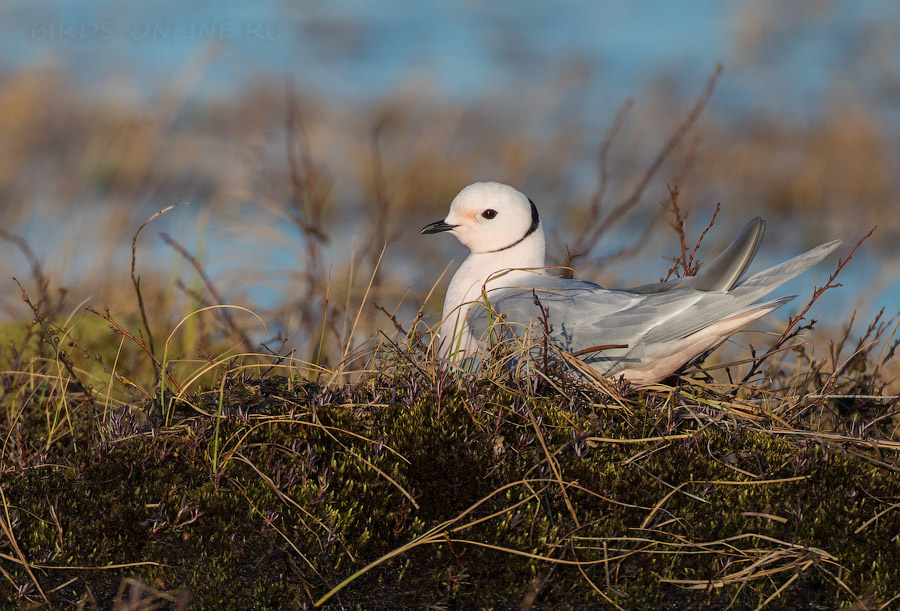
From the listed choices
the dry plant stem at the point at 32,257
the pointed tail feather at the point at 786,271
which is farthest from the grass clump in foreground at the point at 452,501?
the dry plant stem at the point at 32,257

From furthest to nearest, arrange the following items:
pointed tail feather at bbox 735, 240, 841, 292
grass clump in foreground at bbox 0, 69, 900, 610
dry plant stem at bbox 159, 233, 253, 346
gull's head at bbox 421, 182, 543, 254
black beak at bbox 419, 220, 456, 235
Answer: black beak at bbox 419, 220, 456, 235 → gull's head at bbox 421, 182, 543, 254 → dry plant stem at bbox 159, 233, 253, 346 → pointed tail feather at bbox 735, 240, 841, 292 → grass clump in foreground at bbox 0, 69, 900, 610

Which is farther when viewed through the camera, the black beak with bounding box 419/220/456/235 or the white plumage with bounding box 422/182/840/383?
the black beak with bounding box 419/220/456/235

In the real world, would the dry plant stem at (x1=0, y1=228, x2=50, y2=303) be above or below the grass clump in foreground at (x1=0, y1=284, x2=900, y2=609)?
above

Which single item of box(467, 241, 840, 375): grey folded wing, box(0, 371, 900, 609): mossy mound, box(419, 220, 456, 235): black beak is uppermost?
box(419, 220, 456, 235): black beak

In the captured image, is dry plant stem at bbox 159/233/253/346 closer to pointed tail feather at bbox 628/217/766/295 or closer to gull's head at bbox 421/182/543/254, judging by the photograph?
gull's head at bbox 421/182/543/254

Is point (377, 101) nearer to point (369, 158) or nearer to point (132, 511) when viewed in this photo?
point (369, 158)

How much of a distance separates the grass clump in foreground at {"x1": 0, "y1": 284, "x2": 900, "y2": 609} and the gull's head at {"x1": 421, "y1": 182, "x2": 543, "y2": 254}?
1467mm

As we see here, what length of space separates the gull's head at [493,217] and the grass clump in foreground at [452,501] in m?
1.47

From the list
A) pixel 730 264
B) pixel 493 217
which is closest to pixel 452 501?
pixel 730 264

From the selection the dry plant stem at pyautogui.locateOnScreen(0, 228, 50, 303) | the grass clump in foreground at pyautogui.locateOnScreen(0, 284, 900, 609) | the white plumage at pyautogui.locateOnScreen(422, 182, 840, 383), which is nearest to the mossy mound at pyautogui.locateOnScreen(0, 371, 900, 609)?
the grass clump in foreground at pyautogui.locateOnScreen(0, 284, 900, 609)

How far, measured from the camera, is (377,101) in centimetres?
1409

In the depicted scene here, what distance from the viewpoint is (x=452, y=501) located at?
2.88 meters

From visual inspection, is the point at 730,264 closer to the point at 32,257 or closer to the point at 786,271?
the point at 786,271

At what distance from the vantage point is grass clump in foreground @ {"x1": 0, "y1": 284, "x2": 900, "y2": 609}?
2.64 meters
